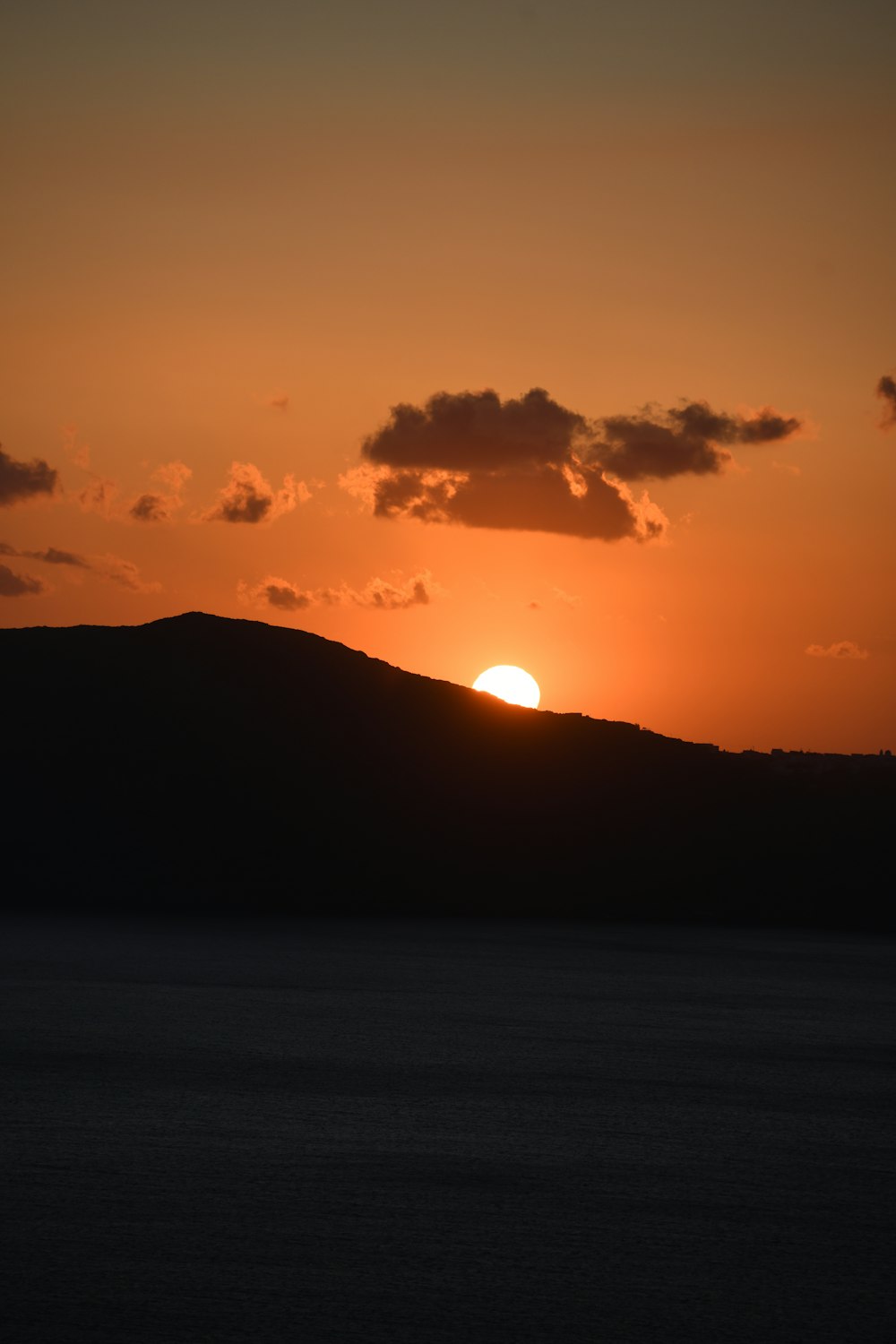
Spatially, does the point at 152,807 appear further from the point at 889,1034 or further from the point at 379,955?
the point at 889,1034

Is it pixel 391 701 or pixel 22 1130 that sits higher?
pixel 391 701

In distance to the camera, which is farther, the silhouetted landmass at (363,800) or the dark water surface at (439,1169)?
the silhouetted landmass at (363,800)

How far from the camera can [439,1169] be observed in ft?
31.1

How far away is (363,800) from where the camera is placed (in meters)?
76.8

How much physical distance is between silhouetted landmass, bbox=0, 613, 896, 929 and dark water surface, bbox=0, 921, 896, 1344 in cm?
4451

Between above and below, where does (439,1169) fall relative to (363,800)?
below

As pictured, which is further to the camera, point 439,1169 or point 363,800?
point 363,800

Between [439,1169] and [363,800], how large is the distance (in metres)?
67.6

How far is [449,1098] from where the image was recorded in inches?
482

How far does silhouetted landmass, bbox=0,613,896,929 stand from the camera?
6806cm

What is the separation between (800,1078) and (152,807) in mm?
61878

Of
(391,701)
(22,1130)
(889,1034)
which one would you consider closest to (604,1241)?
(22,1130)

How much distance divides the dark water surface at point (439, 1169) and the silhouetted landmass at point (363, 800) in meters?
44.5

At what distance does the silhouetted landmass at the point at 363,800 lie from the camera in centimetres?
6806
